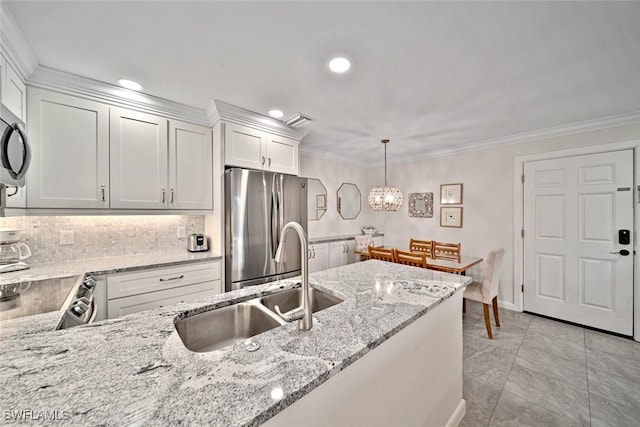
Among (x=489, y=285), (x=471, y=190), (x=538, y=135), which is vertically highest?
(x=538, y=135)

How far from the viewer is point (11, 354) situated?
75 centimetres

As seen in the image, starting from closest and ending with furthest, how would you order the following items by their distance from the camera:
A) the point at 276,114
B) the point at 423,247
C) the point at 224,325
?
the point at 224,325 < the point at 276,114 < the point at 423,247

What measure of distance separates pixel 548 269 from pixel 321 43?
370 centimetres

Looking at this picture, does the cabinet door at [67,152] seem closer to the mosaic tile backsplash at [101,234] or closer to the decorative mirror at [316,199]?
the mosaic tile backsplash at [101,234]

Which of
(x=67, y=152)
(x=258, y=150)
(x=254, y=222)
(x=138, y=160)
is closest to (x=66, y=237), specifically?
(x=67, y=152)

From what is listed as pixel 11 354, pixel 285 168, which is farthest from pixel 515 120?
pixel 11 354

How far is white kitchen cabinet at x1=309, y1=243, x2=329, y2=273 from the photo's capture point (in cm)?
377

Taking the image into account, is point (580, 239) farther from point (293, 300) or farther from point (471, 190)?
point (293, 300)

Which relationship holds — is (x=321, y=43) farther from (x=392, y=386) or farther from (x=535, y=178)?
(x=535, y=178)

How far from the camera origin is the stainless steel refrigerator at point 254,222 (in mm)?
2430

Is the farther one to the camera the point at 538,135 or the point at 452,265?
the point at 538,135

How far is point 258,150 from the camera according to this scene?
271 cm

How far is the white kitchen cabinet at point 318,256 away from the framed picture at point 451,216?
1.94m

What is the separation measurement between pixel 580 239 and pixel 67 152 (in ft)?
17.0
